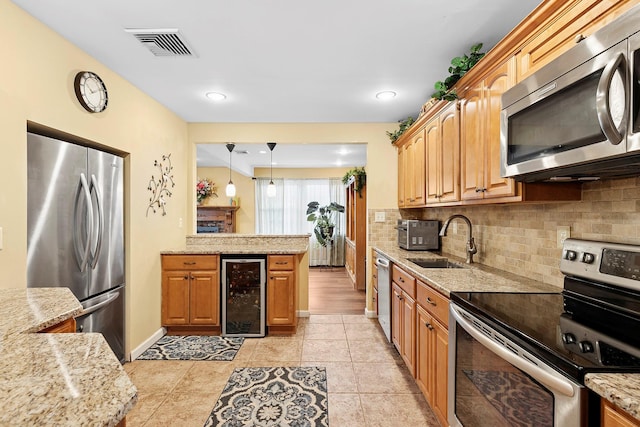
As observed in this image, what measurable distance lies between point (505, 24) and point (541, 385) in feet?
6.49

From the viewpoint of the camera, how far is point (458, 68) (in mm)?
2205

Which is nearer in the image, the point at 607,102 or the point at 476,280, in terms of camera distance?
the point at 607,102

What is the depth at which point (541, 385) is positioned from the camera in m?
1.00

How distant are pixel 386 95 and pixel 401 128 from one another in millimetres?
711

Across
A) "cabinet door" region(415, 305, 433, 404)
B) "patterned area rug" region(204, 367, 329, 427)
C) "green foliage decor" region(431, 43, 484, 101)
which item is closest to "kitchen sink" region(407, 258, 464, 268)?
"cabinet door" region(415, 305, 433, 404)

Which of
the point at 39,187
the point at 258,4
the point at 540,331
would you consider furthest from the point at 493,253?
the point at 39,187

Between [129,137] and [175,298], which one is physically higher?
[129,137]

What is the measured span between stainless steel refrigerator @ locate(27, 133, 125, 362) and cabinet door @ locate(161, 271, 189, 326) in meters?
0.62

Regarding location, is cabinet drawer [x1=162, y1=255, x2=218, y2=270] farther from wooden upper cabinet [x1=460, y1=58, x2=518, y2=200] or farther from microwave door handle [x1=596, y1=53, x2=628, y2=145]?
microwave door handle [x1=596, y1=53, x2=628, y2=145]

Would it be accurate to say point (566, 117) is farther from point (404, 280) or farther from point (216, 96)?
point (216, 96)

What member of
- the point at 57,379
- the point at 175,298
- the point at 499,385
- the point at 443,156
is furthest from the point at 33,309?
the point at 443,156

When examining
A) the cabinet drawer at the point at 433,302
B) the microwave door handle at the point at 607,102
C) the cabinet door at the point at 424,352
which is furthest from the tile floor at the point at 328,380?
the microwave door handle at the point at 607,102

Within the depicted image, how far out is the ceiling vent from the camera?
2.03 m

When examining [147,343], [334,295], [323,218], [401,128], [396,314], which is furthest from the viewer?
[323,218]
